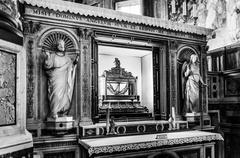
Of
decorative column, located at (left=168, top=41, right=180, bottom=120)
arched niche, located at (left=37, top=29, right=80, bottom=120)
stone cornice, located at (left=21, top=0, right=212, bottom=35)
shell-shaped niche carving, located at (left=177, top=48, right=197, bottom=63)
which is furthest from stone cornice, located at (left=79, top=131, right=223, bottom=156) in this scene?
stone cornice, located at (left=21, top=0, right=212, bottom=35)

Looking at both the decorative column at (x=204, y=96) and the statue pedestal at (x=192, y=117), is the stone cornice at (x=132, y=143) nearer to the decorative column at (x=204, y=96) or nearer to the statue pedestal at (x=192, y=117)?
the statue pedestal at (x=192, y=117)

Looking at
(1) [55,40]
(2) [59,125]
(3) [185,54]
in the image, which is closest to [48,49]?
(1) [55,40]

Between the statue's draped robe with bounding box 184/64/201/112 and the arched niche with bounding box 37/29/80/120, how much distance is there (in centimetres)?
288

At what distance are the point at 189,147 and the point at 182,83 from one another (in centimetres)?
167

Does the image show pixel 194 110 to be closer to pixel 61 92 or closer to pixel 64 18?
pixel 61 92

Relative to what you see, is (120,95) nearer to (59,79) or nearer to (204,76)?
(59,79)

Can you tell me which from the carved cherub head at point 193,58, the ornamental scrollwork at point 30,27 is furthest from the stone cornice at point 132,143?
the ornamental scrollwork at point 30,27

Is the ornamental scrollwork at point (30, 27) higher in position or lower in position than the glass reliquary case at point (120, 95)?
higher

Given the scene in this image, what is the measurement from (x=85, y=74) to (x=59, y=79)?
1.89 ft

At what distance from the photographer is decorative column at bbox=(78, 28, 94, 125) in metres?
4.61

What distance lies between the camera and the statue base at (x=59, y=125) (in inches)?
163

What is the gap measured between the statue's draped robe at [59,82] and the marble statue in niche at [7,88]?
835 millimetres

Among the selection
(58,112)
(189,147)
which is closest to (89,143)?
(58,112)

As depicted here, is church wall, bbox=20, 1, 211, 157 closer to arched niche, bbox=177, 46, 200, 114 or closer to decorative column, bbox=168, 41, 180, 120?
decorative column, bbox=168, 41, 180, 120
